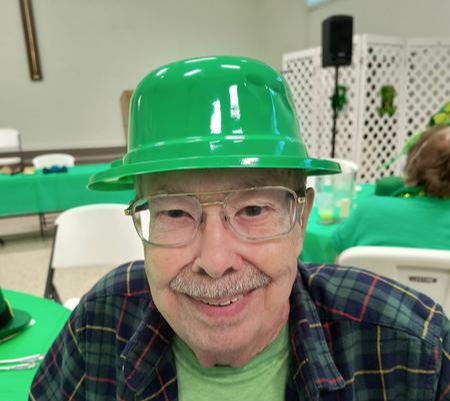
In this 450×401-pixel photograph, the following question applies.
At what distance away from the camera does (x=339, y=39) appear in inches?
158

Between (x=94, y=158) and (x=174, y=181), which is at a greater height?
(x=174, y=181)

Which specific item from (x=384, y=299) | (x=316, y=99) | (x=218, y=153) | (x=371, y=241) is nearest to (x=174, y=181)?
(x=218, y=153)

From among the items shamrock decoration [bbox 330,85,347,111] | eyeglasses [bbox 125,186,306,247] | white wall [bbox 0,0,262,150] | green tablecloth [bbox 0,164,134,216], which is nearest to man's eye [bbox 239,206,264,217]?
eyeglasses [bbox 125,186,306,247]

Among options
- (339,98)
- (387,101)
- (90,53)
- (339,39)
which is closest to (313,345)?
(339,39)

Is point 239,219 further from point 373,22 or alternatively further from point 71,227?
point 373,22

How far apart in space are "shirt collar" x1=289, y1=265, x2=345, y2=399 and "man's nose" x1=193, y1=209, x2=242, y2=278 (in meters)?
0.20

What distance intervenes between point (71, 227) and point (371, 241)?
1.41 meters

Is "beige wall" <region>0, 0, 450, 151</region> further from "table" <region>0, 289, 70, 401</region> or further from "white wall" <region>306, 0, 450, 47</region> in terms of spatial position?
"table" <region>0, 289, 70, 401</region>

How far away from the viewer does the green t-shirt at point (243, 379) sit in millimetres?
749

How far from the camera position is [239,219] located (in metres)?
0.69

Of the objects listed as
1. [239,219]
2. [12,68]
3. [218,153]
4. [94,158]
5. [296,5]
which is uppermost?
[296,5]

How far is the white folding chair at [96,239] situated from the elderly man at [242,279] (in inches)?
45.9

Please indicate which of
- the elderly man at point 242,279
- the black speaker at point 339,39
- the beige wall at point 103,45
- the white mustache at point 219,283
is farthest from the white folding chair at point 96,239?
the beige wall at point 103,45

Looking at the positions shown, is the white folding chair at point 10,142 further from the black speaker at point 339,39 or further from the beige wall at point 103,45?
the black speaker at point 339,39
